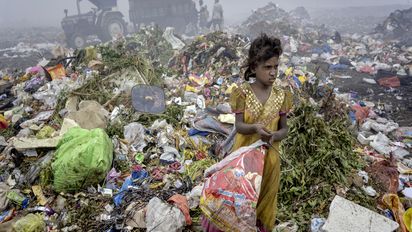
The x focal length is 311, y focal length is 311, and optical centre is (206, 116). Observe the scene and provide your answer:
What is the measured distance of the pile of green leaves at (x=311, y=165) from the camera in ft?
9.61

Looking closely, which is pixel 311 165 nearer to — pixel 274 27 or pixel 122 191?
pixel 122 191

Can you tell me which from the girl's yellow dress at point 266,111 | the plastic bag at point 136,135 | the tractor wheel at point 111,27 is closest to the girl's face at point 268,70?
the girl's yellow dress at point 266,111

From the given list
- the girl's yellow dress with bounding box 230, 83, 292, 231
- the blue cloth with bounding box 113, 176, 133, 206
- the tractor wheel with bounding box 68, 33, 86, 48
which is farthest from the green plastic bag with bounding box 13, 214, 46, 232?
the tractor wheel with bounding box 68, 33, 86, 48

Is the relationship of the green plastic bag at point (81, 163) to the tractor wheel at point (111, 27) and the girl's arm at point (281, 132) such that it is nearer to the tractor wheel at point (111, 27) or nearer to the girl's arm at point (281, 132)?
the girl's arm at point (281, 132)

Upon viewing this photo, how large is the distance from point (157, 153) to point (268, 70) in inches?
95.2

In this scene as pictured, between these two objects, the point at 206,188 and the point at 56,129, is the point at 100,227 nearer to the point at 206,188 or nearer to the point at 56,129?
the point at 206,188

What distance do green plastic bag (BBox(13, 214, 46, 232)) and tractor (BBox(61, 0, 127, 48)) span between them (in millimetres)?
13533

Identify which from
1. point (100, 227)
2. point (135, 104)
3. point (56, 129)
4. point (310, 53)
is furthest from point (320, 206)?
point (310, 53)

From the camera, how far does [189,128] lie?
14.9 feet

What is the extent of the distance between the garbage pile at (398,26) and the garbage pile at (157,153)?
763cm

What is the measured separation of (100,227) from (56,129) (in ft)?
7.43

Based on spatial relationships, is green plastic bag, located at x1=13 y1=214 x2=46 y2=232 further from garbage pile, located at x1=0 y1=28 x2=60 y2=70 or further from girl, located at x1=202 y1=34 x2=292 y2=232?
garbage pile, located at x1=0 y1=28 x2=60 y2=70

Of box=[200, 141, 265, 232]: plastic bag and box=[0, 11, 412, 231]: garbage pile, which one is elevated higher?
box=[200, 141, 265, 232]: plastic bag

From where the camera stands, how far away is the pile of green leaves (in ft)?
9.61
